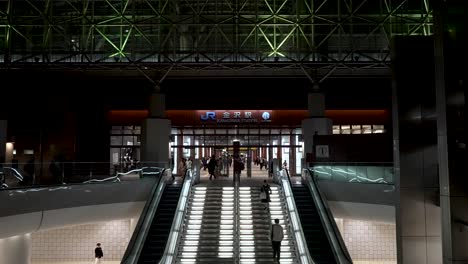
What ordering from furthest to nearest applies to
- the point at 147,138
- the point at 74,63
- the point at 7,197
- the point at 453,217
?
1. the point at 147,138
2. the point at 74,63
3. the point at 7,197
4. the point at 453,217

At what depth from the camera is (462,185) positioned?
7.94 meters

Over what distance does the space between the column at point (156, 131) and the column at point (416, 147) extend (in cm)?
1927

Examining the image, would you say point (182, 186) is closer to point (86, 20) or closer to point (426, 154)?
point (426, 154)

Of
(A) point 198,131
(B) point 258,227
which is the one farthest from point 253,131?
(B) point 258,227

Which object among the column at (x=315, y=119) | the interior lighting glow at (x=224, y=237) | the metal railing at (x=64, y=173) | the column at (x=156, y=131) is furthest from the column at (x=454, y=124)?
the column at (x=156, y=131)

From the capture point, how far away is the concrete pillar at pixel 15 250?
1754 centimetres

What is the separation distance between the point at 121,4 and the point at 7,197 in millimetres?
15183

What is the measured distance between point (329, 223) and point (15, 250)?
12.1 metres

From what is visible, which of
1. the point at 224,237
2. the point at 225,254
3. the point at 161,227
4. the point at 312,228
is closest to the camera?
the point at 225,254

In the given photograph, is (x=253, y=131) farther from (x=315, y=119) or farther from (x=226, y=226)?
(x=226, y=226)

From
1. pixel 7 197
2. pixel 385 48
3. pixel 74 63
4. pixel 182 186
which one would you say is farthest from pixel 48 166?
pixel 385 48

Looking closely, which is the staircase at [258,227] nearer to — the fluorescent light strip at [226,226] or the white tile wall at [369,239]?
the fluorescent light strip at [226,226]

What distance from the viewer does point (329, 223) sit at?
14555 millimetres

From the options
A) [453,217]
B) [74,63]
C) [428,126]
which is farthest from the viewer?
[74,63]
